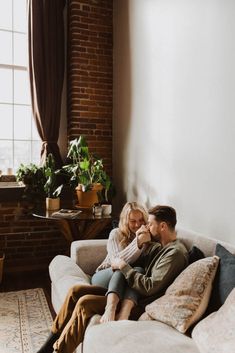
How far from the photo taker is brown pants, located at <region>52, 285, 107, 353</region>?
183cm

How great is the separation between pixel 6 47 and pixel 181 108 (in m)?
2.53

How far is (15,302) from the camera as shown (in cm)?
307

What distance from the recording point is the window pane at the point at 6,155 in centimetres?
409

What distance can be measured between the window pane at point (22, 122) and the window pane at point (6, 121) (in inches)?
2.4

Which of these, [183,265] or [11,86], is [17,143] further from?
[183,265]

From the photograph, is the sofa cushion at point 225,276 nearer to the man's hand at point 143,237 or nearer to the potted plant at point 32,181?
the man's hand at point 143,237

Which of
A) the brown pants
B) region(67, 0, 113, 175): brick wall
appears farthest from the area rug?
region(67, 0, 113, 175): brick wall

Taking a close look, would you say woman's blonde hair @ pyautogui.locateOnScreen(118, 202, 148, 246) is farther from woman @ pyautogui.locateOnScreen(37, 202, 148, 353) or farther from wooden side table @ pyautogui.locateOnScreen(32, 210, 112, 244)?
wooden side table @ pyautogui.locateOnScreen(32, 210, 112, 244)

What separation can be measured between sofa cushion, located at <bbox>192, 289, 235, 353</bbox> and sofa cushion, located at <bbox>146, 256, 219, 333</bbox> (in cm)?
7

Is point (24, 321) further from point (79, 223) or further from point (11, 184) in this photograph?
point (11, 184)

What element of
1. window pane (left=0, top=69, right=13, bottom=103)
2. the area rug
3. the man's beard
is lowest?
the area rug

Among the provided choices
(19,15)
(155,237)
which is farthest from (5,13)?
(155,237)

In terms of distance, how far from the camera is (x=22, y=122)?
13.8ft

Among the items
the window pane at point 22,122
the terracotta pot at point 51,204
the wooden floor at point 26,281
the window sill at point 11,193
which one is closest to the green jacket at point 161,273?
the wooden floor at point 26,281
